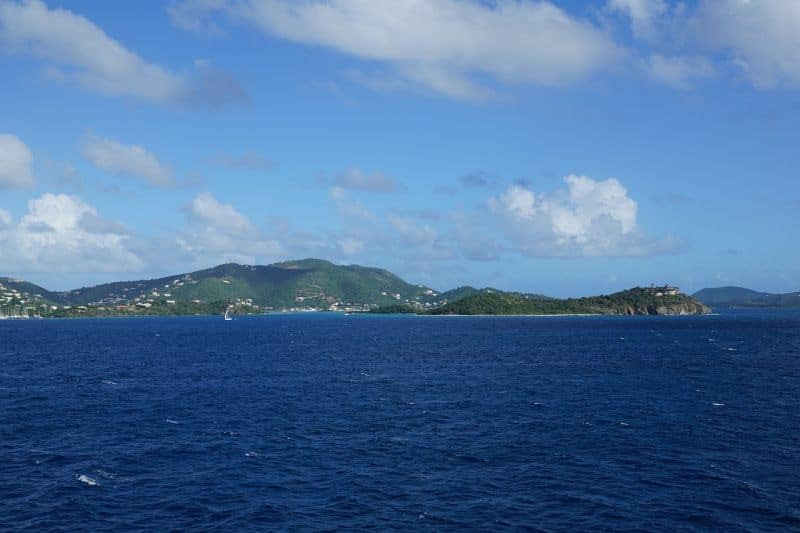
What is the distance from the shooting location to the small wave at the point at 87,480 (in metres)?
52.2

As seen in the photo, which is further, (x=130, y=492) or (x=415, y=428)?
(x=415, y=428)

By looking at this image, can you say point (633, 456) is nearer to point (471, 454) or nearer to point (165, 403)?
point (471, 454)

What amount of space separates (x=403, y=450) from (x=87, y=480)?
2833 cm

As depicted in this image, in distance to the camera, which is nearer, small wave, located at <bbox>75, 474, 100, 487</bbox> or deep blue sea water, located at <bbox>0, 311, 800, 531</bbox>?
deep blue sea water, located at <bbox>0, 311, 800, 531</bbox>

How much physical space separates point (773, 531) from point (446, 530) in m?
21.8

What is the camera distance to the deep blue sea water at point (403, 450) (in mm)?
45906

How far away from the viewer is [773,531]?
4212cm

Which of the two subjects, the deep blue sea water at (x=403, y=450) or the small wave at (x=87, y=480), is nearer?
the deep blue sea water at (x=403, y=450)

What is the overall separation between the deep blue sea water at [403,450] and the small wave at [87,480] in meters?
0.25

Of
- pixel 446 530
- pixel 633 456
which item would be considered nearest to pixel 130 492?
pixel 446 530

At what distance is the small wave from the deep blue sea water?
25 centimetres

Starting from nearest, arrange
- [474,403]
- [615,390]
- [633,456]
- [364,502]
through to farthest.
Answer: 1. [364,502]
2. [633,456]
3. [474,403]
4. [615,390]

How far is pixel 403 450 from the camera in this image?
6259cm

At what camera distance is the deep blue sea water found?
45906 millimetres
